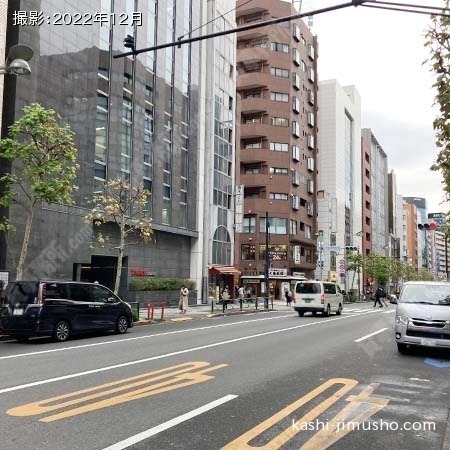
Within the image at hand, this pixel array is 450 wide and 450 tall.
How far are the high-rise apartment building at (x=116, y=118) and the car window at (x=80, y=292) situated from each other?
793cm

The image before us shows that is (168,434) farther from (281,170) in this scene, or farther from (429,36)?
(281,170)

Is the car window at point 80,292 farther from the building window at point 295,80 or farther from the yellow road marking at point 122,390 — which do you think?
the building window at point 295,80

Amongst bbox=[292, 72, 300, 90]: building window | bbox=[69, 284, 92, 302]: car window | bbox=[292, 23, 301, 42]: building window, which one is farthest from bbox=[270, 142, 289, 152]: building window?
bbox=[69, 284, 92, 302]: car window

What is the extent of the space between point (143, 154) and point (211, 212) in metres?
9.43

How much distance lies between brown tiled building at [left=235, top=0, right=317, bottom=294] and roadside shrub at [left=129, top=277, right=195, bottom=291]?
2763cm

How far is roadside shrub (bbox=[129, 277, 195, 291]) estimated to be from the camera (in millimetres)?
30375

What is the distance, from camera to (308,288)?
2805 cm

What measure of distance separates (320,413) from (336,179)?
259 ft

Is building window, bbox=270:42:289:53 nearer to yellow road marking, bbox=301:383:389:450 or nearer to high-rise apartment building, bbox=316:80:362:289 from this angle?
high-rise apartment building, bbox=316:80:362:289

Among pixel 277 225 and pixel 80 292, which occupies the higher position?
pixel 277 225

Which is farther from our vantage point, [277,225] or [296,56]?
[296,56]

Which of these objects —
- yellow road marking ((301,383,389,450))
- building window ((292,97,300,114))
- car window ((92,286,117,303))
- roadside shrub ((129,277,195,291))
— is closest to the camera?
yellow road marking ((301,383,389,450))

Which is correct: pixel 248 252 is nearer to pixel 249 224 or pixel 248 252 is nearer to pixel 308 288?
pixel 249 224

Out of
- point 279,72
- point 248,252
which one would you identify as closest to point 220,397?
point 248,252
